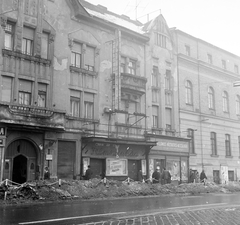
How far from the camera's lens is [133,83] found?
30453mm

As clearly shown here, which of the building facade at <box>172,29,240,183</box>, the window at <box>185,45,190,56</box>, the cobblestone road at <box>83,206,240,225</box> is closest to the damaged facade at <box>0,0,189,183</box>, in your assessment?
the building facade at <box>172,29,240,183</box>

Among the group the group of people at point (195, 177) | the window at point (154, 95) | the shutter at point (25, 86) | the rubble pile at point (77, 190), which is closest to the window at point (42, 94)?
the shutter at point (25, 86)

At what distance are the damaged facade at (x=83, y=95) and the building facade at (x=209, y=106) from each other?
192 centimetres

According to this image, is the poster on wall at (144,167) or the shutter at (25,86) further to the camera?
the poster on wall at (144,167)

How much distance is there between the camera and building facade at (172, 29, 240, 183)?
3608 cm

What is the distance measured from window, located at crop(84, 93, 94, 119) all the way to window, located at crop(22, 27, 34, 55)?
5.46 metres

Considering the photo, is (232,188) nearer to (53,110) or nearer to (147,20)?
(53,110)

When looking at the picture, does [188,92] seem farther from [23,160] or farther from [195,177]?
[23,160]

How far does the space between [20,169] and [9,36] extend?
9.08 metres

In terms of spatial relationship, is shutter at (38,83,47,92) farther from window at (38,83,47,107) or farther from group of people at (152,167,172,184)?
group of people at (152,167,172,184)

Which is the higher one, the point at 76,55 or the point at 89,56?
the point at 89,56

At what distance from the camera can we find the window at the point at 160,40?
3434 centimetres

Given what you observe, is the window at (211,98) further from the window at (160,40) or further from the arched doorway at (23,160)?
the arched doorway at (23,160)

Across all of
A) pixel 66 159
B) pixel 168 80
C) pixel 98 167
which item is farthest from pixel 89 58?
pixel 168 80
